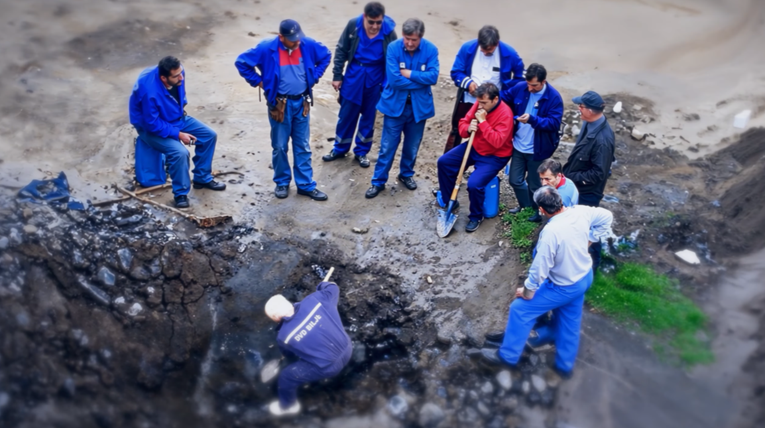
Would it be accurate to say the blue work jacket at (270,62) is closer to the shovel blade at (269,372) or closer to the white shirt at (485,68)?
the white shirt at (485,68)

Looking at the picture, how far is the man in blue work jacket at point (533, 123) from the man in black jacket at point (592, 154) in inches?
12.0

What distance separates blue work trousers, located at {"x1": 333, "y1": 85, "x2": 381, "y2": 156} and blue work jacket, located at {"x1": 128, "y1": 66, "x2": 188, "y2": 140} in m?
1.88

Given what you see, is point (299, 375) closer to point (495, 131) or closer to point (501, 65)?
point (495, 131)

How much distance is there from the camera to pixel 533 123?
18.9ft

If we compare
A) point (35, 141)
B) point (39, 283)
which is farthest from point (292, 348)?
point (35, 141)

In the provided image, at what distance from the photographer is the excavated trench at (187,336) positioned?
15.0ft

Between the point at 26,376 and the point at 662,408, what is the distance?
4717 mm

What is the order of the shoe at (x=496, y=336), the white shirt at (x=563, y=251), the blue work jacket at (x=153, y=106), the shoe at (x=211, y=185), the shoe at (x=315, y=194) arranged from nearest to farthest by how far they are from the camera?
1. the white shirt at (x=563, y=251)
2. the shoe at (x=496, y=336)
3. the blue work jacket at (x=153, y=106)
4. the shoe at (x=211, y=185)
5. the shoe at (x=315, y=194)

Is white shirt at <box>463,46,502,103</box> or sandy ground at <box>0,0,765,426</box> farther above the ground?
white shirt at <box>463,46,502,103</box>

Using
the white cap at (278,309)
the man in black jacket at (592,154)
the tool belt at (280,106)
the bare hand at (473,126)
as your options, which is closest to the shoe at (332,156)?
the tool belt at (280,106)

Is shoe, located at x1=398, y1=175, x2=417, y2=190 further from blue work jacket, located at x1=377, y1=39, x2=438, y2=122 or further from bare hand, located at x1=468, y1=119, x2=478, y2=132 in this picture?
bare hand, located at x1=468, y1=119, x2=478, y2=132

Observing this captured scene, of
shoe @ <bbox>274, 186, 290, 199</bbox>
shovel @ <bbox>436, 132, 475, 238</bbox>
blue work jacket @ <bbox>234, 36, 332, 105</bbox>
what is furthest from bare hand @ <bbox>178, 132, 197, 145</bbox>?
shovel @ <bbox>436, 132, 475, 238</bbox>

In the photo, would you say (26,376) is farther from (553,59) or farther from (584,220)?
(553,59)

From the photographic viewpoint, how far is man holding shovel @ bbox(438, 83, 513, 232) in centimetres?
588
